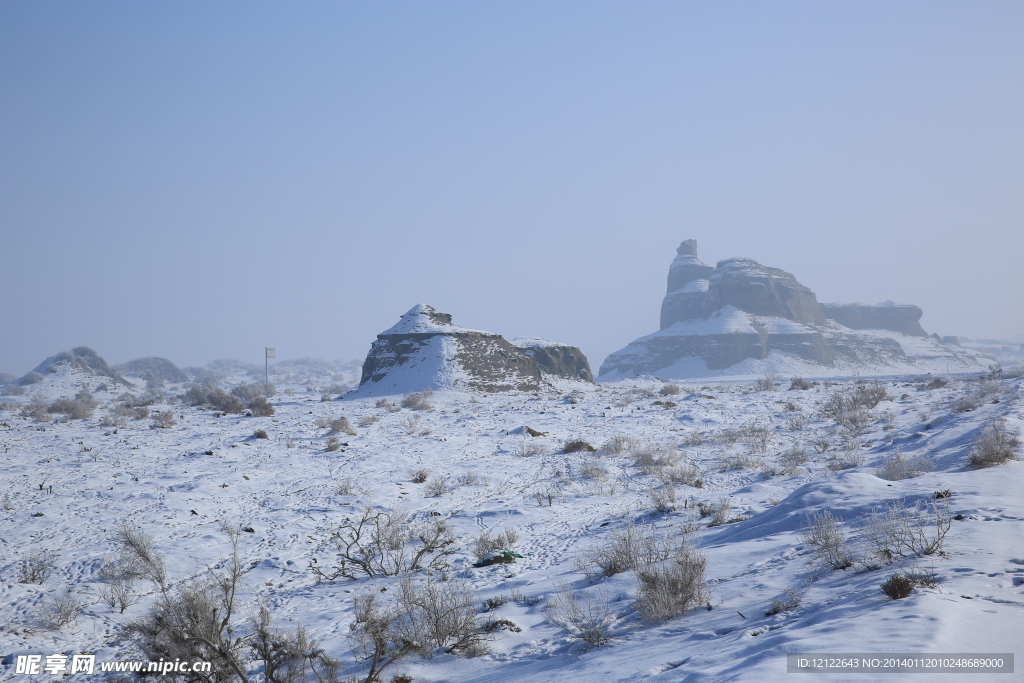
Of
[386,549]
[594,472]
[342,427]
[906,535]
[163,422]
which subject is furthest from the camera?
[163,422]

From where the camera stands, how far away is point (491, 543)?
919 cm

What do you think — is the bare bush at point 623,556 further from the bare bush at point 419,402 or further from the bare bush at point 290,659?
Result: the bare bush at point 419,402

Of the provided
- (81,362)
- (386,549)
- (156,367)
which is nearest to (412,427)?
(386,549)

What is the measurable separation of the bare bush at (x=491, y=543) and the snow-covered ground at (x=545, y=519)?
23cm

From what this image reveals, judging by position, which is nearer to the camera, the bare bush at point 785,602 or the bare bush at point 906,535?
the bare bush at point 785,602

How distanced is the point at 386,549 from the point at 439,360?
3498 centimetres

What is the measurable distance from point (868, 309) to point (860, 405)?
180m

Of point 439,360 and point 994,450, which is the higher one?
point 439,360

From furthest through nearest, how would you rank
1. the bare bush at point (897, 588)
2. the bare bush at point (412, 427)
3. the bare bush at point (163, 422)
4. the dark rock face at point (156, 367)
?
the dark rock face at point (156, 367)
the bare bush at point (163, 422)
the bare bush at point (412, 427)
the bare bush at point (897, 588)

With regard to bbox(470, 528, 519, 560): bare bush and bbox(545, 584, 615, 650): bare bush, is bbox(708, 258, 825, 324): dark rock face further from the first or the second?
bbox(545, 584, 615, 650): bare bush

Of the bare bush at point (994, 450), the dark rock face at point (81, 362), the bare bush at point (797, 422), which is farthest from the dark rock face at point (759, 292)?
the bare bush at point (994, 450)

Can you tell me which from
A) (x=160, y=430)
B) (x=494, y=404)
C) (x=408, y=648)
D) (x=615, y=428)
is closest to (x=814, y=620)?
(x=408, y=648)

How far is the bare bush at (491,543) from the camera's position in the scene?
8.94 m

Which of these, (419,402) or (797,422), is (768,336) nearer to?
(419,402)
